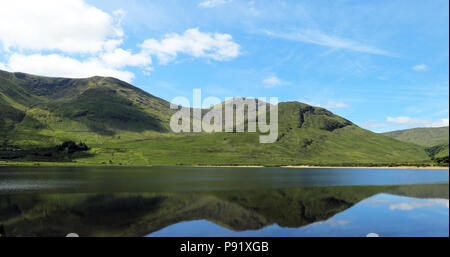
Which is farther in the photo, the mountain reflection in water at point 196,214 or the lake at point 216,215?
the mountain reflection in water at point 196,214

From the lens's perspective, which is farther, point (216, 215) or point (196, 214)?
point (196, 214)

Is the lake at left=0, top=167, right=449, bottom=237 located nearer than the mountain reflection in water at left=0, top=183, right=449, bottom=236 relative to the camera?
Yes

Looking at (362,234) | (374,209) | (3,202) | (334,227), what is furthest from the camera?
(3,202)

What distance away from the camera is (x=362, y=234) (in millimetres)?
36656
